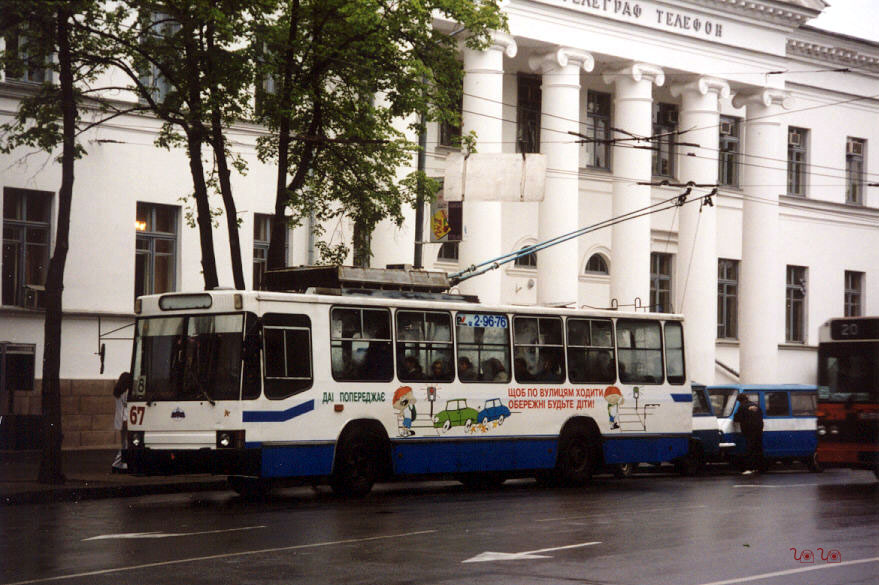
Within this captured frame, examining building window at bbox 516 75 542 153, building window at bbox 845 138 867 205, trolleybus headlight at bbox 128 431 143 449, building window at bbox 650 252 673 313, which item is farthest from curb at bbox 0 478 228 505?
building window at bbox 845 138 867 205

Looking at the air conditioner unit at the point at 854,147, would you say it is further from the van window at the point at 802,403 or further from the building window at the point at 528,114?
the van window at the point at 802,403

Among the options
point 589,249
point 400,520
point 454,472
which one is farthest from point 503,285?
point 400,520

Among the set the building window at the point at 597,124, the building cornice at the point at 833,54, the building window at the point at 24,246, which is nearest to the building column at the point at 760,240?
the building cornice at the point at 833,54

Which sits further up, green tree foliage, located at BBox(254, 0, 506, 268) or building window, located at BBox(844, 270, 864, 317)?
green tree foliage, located at BBox(254, 0, 506, 268)

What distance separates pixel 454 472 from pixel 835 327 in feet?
27.9

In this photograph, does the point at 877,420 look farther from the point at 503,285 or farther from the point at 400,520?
the point at 503,285

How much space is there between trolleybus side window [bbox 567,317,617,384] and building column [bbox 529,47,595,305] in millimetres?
14843

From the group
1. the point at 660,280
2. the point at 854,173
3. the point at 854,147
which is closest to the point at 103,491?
the point at 660,280

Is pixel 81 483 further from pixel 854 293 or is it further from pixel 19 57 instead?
pixel 854 293

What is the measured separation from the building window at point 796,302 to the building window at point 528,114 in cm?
1289

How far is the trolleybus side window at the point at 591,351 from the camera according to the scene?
23297mm

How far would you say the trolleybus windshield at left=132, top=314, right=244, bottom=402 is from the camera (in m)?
18.8

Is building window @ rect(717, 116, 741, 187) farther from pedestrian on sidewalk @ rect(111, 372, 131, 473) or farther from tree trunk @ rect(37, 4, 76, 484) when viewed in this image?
tree trunk @ rect(37, 4, 76, 484)

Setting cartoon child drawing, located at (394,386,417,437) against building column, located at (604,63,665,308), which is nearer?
cartoon child drawing, located at (394,386,417,437)
